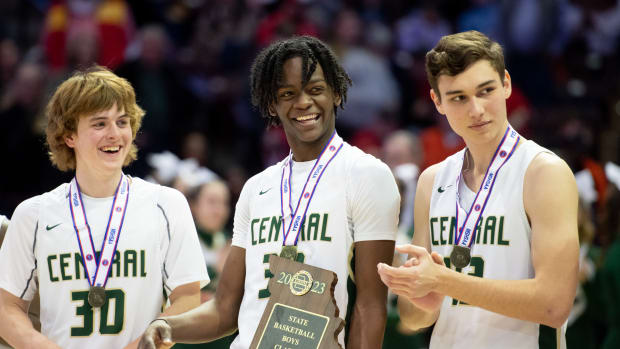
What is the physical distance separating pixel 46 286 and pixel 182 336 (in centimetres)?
69

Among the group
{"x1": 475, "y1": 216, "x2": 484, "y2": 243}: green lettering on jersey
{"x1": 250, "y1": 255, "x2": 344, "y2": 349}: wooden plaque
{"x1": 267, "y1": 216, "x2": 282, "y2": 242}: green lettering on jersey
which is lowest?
{"x1": 250, "y1": 255, "x2": 344, "y2": 349}: wooden plaque

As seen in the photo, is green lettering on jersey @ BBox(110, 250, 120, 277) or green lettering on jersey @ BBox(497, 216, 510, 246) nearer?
green lettering on jersey @ BBox(497, 216, 510, 246)

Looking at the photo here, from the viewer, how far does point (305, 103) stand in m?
3.71

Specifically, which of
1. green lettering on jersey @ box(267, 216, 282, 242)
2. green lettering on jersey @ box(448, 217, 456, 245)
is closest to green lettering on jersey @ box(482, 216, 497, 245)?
green lettering on jersey @ box(448, 217, 456, 245)

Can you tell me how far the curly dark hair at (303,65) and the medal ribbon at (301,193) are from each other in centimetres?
21

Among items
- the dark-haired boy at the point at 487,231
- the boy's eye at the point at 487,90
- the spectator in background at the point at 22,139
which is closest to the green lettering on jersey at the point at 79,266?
the dark-haired boy at the point at 487,231

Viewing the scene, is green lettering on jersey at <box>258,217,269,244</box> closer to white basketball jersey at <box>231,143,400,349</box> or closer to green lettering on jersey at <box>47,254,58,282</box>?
white basketball jersey at <box>231,143,400,349</box>

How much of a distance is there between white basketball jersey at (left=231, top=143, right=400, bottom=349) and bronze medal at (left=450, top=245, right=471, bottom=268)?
257 millimetres

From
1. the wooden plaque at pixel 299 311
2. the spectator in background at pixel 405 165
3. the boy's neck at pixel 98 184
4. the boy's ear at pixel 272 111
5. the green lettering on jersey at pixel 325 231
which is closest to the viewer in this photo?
the wooden plaque at pixel 299 311

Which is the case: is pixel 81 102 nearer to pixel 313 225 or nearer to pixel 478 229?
pixel 313 225

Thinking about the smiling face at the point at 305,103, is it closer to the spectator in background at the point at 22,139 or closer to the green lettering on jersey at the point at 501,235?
the green lettering on jersey at the point at 501,235

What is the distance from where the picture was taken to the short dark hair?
11.5 ft

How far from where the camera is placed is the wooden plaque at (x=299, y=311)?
134 inches

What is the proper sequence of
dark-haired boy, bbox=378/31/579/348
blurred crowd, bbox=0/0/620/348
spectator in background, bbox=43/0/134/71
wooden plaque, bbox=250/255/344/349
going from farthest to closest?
spectator in background, bbox=43/0/134/71 < blurred crowd, bbox=0/0/620/348 < wooden plaque, bbox=250/255/344/349 < dark-haired boy, bbox=378/31/579/348
